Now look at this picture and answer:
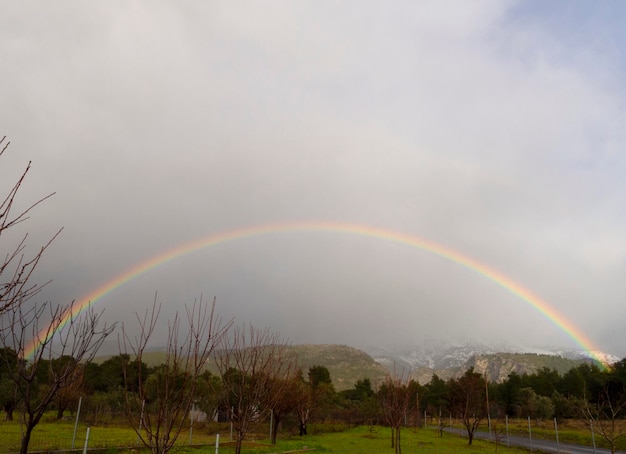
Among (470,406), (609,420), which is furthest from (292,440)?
(609,420)

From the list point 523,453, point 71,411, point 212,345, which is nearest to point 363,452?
point 523,453

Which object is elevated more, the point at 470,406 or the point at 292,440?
the point at 470,406

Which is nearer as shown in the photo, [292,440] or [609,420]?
[609,420]

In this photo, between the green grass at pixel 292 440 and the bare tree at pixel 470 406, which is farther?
the bare tree at pixel 470 406

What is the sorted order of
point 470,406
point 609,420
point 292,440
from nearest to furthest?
point 609,420, point 292,440, point 470,406

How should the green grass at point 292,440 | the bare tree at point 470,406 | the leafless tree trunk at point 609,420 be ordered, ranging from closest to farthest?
the leafless tree trunk at point 609,420 < the green grass at point 292,440 < the bare tree at point 470,406

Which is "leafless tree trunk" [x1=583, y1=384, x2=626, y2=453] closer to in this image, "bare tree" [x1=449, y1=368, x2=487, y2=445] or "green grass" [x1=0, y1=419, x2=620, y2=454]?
"green grass" [x1=0, y1=419, x2=620, y2=454]

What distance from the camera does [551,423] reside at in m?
51.0

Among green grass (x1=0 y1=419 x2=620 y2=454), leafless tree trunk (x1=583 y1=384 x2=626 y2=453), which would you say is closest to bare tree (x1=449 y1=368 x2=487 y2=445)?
green grass (x1=0 y1=419 x2=620 y2=454)

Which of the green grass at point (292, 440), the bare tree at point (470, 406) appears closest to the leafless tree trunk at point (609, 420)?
the green grass at point (292, 440)

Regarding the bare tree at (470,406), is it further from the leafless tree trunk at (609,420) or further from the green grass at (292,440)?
the leafless tree trunk at (609,420)

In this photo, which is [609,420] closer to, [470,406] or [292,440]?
[470,406]

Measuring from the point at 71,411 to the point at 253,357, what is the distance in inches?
1733

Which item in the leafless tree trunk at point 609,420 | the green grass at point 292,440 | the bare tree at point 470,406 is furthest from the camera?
the bare tree at point 470,406
